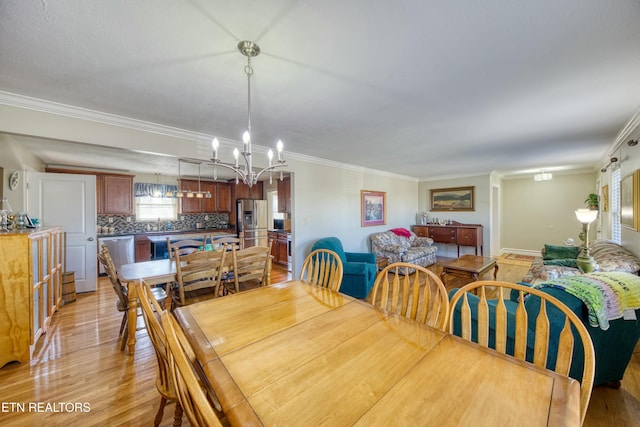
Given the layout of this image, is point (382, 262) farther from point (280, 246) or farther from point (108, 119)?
point (108, 119)

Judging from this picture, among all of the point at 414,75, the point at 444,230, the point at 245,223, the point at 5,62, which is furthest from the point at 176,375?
the point at 444,230

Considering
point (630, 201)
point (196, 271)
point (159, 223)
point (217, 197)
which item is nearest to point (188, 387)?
point (196, 271)

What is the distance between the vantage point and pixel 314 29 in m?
1.38

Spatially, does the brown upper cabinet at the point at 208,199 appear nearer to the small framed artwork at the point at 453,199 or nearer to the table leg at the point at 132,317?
the table leg at the point at 132,317

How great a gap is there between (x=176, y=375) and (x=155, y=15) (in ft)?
5.44

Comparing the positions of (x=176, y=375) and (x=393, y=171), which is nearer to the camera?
(x=176, y=375)

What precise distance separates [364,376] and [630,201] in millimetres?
3905

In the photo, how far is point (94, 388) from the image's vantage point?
6.02ft

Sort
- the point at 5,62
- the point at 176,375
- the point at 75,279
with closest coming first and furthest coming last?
the point at 176,375 → the point at 5,62 → the point at 75,279

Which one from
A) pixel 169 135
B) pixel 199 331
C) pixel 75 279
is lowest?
pixel 75 279

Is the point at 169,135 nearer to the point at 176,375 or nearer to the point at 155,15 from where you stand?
the point at 155,15

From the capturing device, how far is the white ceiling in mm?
1259

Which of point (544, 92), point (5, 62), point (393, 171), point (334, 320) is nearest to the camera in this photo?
point (334, 320)

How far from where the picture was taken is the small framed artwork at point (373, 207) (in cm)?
557
